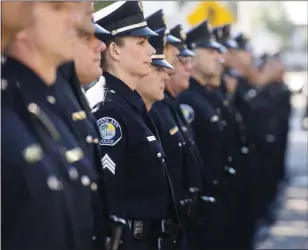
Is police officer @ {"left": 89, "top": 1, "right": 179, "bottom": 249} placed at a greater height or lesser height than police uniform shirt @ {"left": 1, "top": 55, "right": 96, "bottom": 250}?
greater

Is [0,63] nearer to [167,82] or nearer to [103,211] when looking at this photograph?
[103,211]

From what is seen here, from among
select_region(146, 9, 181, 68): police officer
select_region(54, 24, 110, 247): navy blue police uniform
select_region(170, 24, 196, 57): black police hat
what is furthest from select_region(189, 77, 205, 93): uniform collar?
select_region(54, 24, 110, 247): navy blue police uniform

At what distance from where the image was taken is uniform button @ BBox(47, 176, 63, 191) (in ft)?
8.64

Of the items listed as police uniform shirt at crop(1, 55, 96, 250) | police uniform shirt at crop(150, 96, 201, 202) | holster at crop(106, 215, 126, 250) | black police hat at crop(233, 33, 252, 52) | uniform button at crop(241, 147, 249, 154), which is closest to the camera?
police uniform shirt at crop(1, 55, 96, 250)

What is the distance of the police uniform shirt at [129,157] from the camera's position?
398 centimetres

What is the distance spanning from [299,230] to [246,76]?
104 inches

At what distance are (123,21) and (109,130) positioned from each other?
65 centimetres

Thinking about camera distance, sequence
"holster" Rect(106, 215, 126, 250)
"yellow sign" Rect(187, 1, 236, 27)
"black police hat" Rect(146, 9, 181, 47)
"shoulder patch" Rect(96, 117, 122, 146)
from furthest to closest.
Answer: "yellow sign" Rect(187, 1, 236, 27) < "black police hat" Rect(146, 9, 181, 47) < "shoulder patch" Rect(96, 117, 122, 146) < "holster" Rect(106, 215, 126, 250)

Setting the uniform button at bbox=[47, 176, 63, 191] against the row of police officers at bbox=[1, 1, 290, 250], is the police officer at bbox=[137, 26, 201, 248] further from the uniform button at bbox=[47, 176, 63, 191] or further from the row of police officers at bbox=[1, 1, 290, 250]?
the uniform button at bbox=[47, 176, 63, 191]

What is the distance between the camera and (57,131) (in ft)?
8.97

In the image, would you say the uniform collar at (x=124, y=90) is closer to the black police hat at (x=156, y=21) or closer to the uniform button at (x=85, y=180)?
the black police hat at (x=156, y=21)

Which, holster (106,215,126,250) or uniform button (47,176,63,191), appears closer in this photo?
uniform button (47,176,63,191)

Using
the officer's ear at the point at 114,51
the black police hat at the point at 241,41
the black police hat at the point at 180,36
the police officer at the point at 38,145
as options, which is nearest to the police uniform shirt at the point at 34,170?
the police officer at the point at 38,145

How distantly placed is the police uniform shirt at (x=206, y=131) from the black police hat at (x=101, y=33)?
238 cm
